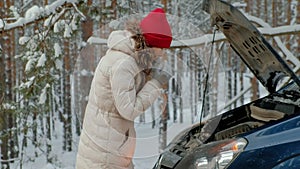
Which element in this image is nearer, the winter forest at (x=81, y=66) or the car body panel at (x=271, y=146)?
the car body panel at (x=271, y=146)

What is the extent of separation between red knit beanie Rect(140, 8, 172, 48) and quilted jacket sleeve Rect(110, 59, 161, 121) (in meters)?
0.19

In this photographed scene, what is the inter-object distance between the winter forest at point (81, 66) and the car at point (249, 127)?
0.97ft

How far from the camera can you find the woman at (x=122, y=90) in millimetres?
2789

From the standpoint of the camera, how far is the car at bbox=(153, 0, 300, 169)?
2.36m

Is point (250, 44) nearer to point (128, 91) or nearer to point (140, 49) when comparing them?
point (140, 49)

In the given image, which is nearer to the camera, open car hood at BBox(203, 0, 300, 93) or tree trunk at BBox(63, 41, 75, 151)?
open car hood at BBox(203, 0, 300, 93)

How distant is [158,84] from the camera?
114 inches

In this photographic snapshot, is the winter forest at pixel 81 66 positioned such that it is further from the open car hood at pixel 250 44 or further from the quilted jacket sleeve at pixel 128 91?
the open car hood at pixel 250 44

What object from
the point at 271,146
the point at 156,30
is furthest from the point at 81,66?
the point at 271,146

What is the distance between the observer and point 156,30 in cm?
277

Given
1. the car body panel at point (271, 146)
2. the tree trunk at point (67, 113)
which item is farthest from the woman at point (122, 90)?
the tree trunk at point (67, 113)

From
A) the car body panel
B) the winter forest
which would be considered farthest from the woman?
the car body panel

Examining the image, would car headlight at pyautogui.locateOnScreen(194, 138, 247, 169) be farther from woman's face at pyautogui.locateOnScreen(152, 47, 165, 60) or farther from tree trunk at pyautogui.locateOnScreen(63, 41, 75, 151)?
tree trunk at pyautogui.locateOnScreen(63, 41, 75, 151)

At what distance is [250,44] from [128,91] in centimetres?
86
